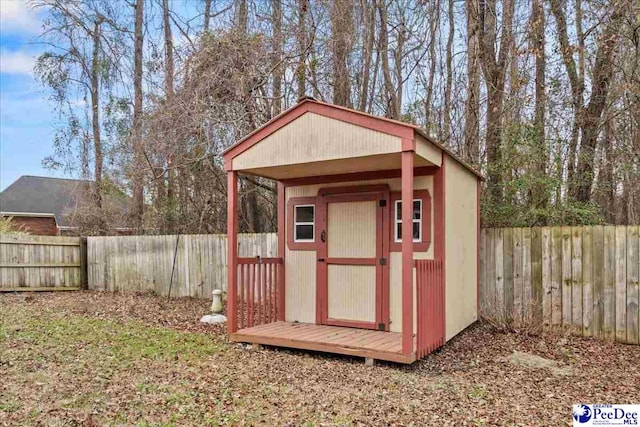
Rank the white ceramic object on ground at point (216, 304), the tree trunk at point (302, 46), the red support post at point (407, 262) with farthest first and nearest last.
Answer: the tree trunk at point (302, 46) < the white ceramic object on ground at point (216, 304) < the red support post at point (407, 262)

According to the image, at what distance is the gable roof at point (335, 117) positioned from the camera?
457 cm

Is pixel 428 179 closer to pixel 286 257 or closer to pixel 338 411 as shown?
pixel 286 257

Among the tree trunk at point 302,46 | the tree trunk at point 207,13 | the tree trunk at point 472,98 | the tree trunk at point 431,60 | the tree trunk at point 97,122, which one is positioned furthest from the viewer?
the tree trunk at point 97,122

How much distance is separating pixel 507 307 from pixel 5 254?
10.4 metres

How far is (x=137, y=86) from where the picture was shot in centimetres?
1155

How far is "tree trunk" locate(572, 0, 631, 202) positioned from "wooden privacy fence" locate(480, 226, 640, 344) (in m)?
1.92

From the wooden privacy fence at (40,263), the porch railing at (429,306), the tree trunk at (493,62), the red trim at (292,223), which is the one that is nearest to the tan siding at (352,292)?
the red trim at (292,223)

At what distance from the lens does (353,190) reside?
610 centimetres

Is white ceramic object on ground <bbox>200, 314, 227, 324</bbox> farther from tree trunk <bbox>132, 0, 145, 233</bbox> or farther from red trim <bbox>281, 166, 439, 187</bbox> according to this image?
tree trunk <bbox>132, 0, 145, 233</bbox>

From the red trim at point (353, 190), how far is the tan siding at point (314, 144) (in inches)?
43.4

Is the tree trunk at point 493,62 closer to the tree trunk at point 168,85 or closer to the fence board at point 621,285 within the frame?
the fence board at point 621,285

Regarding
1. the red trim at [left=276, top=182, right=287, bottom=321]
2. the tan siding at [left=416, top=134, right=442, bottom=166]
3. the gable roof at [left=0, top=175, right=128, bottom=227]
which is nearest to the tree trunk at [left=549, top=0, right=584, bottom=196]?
the tan siding at [left=416, top=134, right=442, bottom=166]

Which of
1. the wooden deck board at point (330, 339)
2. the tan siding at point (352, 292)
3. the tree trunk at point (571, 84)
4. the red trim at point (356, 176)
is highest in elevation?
the tree trunk at point (571, 84)

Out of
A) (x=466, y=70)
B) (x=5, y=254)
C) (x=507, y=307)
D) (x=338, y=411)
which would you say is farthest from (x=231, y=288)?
(x=5, y=254)
